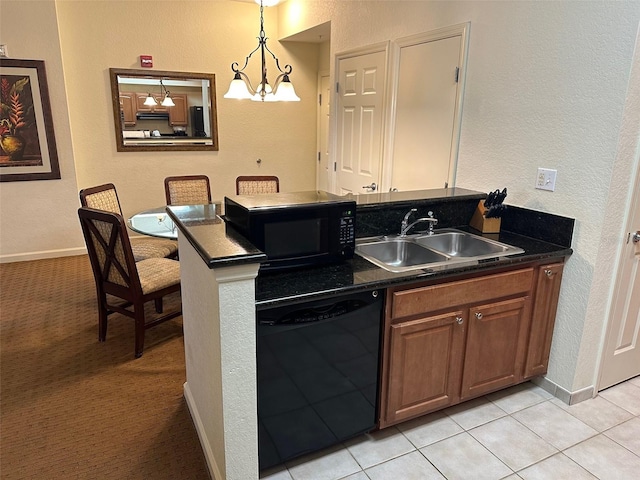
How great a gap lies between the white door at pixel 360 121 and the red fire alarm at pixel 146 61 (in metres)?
2.15

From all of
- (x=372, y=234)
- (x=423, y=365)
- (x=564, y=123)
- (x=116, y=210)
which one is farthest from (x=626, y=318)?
(x=116, y=210)

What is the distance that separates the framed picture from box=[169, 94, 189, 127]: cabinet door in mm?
1220

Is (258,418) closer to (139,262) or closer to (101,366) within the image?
(101,366)

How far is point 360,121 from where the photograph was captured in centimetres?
408

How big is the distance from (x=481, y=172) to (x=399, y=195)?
0.59m

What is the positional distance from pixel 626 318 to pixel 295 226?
2027 mm

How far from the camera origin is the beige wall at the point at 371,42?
7.18 feet

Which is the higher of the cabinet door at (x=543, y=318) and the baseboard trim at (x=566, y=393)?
the cabinet door at (x=543, y=318)

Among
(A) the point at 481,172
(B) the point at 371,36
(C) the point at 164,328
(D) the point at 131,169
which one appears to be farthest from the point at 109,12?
(A) the point at 481,172

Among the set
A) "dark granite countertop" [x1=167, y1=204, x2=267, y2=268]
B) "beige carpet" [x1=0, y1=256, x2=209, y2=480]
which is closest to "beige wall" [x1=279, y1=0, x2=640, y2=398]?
"dark granite countertop" [x1=167, y1=204, x2=267, y2=268]

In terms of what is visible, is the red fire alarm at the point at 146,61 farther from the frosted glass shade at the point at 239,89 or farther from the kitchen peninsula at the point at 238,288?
the kitchen peninsula at the point at 238,288

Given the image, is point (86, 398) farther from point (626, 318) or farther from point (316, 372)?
point (626, 318)

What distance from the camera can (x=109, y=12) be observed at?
15.2ft

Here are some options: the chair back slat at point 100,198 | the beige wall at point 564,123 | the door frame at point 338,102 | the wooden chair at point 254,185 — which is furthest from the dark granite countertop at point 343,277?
the wooden chair at point 254,185
